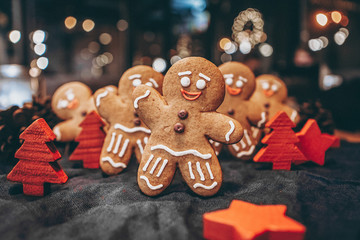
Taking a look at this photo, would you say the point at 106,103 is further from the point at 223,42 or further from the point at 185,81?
the point at 223,42

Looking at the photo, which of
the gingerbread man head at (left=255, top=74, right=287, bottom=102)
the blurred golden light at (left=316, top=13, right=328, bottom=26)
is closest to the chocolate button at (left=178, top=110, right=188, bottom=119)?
the gingerbread man head at (left=255, top=74, right=287, bottom=102)

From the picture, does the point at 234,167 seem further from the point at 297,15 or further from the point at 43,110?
the point at 297,15

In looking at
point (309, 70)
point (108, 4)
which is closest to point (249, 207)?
point (309, 70)

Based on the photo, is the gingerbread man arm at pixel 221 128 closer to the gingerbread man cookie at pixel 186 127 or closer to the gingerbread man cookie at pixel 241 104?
the gingerbread man cookie at pixel 186 127

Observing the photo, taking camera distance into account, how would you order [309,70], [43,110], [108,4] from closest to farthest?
[43,110]
[309,70]
[108,4]

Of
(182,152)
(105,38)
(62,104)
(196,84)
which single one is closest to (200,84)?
(196,84)

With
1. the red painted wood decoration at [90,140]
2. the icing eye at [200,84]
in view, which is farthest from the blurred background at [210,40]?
the icing eye at [200,84]
